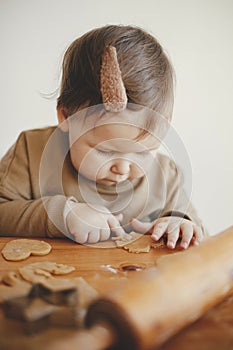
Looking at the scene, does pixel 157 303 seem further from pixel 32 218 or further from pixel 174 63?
pixel 174 63

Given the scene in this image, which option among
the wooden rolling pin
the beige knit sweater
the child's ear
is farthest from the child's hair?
the wooden rolling pin

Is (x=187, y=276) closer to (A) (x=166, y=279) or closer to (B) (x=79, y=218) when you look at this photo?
(A) (x=166, y=279)

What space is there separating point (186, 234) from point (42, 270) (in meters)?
0.25

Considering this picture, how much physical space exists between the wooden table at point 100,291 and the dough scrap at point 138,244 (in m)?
0.01

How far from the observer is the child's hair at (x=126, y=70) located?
726 millimetres

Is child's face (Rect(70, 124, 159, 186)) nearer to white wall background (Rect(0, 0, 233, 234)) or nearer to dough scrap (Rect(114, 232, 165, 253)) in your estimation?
dough scrap (Rect(114, 232, 165, 253))

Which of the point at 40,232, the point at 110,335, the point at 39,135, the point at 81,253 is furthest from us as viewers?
the point at 39,135

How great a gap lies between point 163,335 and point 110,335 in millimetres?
49

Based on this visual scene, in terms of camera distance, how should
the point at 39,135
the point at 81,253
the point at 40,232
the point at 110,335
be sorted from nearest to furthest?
1. the point at 110,335
2. the point at 81,253
3. the point at 40,232
4. the point at 39,135

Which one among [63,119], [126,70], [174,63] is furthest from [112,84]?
[174,63]

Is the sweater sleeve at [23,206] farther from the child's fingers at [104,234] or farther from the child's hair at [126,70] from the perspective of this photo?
the child's hair at [126,70]

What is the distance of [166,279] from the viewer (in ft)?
1.25

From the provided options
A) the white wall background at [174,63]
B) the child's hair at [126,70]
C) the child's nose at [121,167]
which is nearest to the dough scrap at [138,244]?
the child's nose at [121,167]

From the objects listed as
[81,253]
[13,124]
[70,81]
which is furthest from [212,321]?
[13,124]
